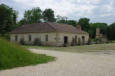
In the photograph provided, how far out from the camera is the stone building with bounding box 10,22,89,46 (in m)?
32.8

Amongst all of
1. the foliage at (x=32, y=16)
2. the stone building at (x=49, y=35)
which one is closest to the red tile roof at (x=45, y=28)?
the stone building at (x=49, y=35)

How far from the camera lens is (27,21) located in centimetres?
6294

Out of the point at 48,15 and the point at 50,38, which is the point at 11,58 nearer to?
the point at 50,38

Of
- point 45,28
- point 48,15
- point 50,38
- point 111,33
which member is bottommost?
point 50,38

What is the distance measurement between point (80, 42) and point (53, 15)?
33232mm

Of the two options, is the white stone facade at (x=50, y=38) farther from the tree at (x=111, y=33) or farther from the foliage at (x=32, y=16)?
the tree at (x=111, y=33)

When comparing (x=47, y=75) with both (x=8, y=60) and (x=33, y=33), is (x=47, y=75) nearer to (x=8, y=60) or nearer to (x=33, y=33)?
(x=8, y=60)

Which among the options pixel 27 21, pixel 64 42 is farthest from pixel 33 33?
pixel 27 21

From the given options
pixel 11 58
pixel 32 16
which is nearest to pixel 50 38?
pixel 11 58

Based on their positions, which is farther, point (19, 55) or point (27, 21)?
point (27, 21)

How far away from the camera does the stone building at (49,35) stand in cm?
3278

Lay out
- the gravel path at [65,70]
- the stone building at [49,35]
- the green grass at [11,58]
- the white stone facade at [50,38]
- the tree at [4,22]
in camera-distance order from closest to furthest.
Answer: the gravel path at [65,70] → the green grass at [11,58] → the white stone facade at [50,38] → the stone building at [49,35] → the tree at [4,22]

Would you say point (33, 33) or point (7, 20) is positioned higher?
point (7, 20)

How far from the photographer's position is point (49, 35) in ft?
109
